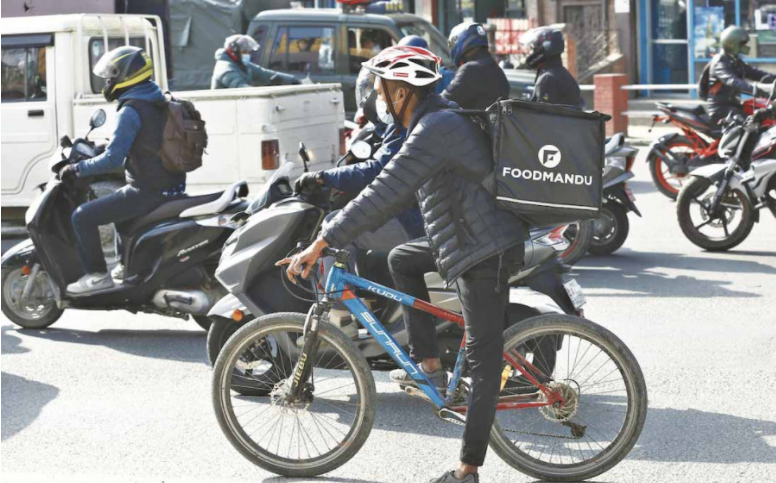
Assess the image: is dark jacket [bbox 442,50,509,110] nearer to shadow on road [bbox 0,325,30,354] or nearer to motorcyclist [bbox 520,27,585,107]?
motorcyclist [bbox 520,27,585,107]

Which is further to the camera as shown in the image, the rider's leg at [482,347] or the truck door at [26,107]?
the truck door at [26,107]

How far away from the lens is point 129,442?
6.20m

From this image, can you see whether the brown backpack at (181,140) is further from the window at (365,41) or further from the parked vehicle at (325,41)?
the window at (365,41)

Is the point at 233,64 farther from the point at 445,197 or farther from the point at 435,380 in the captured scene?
the point at 445,197

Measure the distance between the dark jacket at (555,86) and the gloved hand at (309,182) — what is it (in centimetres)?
429

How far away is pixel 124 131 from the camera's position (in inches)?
311

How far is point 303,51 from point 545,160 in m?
12.3

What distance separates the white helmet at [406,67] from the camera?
513 centimetres

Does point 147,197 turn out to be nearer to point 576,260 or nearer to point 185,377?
point 185,377

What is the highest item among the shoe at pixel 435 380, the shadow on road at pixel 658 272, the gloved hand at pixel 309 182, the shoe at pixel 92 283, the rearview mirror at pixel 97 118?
the rearview mirror at pixel 97 118

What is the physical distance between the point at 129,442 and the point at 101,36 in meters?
6.64

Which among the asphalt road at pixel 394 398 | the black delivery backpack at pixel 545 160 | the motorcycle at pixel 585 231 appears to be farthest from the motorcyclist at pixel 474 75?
the black delivery backpack at pixel 545 160

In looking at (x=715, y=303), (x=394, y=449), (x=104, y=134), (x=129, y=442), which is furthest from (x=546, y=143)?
(x=104, y=134)

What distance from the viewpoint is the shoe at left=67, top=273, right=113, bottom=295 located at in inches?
327
